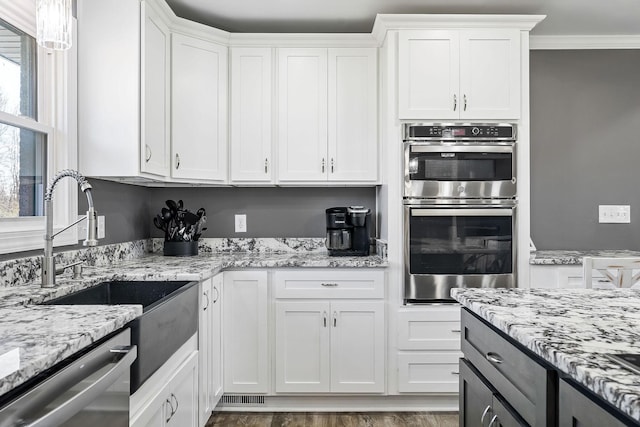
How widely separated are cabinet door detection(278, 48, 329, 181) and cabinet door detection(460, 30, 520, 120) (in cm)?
89

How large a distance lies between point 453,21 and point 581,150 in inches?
56.1

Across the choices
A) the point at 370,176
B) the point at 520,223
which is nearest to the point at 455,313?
the point at 520,223

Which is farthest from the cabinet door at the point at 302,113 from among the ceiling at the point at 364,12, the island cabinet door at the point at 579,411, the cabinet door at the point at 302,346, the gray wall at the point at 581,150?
the island cabinet door at the point at 579,411

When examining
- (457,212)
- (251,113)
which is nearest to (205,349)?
(251,113)

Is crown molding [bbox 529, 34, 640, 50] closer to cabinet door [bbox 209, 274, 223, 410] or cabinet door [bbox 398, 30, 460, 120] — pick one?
cabinet door [bbox 398, 30, 460, 120]

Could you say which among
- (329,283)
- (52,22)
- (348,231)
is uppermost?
(52,22)

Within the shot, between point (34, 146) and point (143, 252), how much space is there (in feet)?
3.82

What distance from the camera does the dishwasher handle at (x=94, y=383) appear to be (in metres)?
0.91

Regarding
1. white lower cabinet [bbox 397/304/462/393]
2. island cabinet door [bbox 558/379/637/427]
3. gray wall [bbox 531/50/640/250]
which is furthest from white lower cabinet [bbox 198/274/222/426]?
gray wall [bbox 531/50/640/250]

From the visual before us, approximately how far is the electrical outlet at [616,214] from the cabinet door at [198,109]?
9.05 feet

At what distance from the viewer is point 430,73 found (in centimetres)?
272

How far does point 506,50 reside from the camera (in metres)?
2.72

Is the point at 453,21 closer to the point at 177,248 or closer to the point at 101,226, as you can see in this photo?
the point at 177,248

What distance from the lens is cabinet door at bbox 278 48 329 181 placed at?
9.69ft
